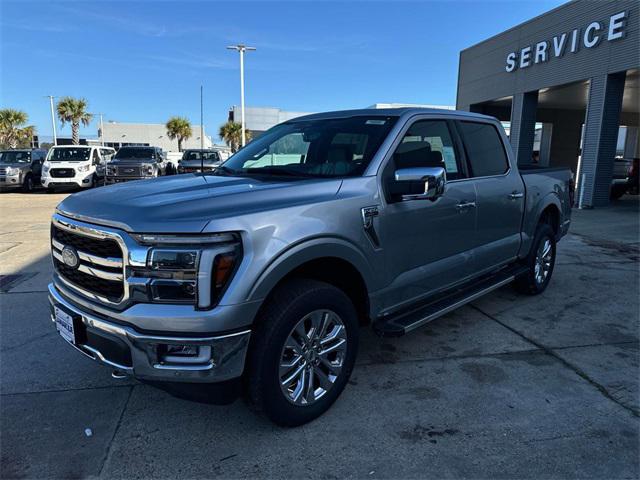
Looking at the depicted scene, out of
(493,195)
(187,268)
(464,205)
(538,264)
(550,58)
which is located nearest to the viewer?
(187,268)

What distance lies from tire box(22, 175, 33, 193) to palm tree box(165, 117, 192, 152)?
114ft

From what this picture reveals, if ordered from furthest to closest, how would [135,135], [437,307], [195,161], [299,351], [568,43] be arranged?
1. [135,135]
2. [195,161]
3. [568,43]
4. [437,307]
5. [299,351]

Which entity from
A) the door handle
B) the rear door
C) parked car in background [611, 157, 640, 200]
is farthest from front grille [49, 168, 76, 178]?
parked car in background [611, 157, 640, 200]

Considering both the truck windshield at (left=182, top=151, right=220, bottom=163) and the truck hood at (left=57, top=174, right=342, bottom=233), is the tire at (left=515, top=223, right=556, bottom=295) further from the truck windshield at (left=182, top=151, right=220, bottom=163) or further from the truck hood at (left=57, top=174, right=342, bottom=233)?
the truck windshield at (left=182, top=151, right=220, bottom=163)

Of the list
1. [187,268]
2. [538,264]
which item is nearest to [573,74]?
[538,264]

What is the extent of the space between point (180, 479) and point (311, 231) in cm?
146

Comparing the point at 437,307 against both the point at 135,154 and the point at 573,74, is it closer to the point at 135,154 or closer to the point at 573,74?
the point at 573,74

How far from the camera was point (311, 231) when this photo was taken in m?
2.66

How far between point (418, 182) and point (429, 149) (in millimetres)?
725

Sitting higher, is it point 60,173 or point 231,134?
point 231,134

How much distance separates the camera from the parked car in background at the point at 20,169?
61.7 feet

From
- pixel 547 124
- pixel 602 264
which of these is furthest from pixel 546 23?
pixel 602 264

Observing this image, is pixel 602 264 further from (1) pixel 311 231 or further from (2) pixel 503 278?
(1) pixel 311 231

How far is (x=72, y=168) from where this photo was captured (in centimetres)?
1861
